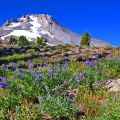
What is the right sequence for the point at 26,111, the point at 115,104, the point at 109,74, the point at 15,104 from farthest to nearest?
the point at 109,74 < the point at 15,104 < the point at 26,111 < the point at 115,104

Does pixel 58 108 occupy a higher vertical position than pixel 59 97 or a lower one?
lower

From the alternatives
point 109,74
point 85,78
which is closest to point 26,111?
point 85,78

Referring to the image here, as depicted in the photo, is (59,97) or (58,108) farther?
(59,97)

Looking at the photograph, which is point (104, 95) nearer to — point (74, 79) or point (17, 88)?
point (74, 79)

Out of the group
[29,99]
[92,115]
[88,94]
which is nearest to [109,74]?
[88,94]

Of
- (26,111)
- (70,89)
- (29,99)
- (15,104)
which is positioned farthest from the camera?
(70,89)

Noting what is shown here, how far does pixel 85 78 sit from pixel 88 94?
0.88 m

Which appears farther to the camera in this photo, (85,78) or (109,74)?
(109,74)

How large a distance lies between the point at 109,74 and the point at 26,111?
4.42m

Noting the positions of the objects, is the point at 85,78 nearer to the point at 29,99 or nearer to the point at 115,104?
the point at 29,99

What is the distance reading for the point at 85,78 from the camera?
35.4 feet

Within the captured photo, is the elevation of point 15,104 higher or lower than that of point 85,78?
lower

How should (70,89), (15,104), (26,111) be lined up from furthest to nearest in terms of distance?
(70,89)
(15,104)
(26,111)

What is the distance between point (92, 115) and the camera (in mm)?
8273
